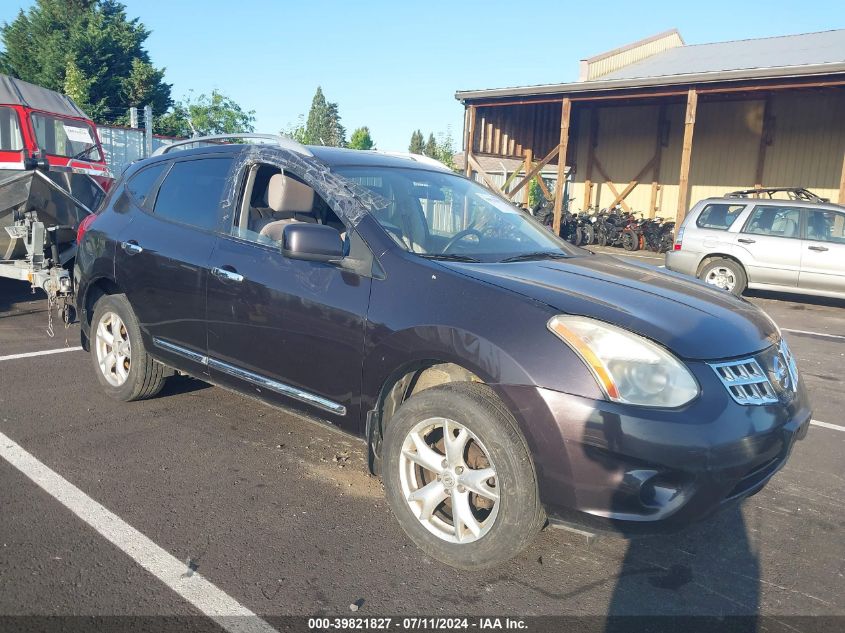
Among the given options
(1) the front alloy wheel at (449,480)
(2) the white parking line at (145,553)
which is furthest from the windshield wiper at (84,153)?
(1) the front alloy wheel at (449,480)

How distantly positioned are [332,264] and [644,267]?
1795 millimetres

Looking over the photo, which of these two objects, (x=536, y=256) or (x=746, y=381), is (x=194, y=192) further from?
(x=746, y=381)

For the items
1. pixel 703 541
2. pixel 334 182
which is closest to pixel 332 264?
pixel 334 182

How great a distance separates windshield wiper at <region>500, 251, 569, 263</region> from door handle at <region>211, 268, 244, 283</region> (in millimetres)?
1401

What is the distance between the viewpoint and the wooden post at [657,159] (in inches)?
887

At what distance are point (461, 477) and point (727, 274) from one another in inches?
389

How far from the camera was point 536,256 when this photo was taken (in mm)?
3783

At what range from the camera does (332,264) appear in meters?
3.42

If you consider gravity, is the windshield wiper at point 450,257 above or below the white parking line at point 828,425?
above

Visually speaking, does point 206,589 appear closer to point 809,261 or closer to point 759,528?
point 759,528

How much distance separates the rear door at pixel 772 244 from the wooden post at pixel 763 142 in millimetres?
10530

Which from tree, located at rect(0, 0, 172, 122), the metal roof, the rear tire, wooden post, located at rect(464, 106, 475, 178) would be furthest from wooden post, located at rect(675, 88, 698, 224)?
tree, located at rect(0, 0, 172, 122)

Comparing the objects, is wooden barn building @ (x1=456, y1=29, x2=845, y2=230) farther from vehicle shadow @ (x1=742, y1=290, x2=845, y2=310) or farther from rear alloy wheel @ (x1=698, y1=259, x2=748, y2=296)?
rear alloy wheel @ (x1=698, y1=259, x2=748, y2=296)

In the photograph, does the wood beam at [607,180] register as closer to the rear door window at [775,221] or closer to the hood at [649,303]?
the rear door window at [775,221]
